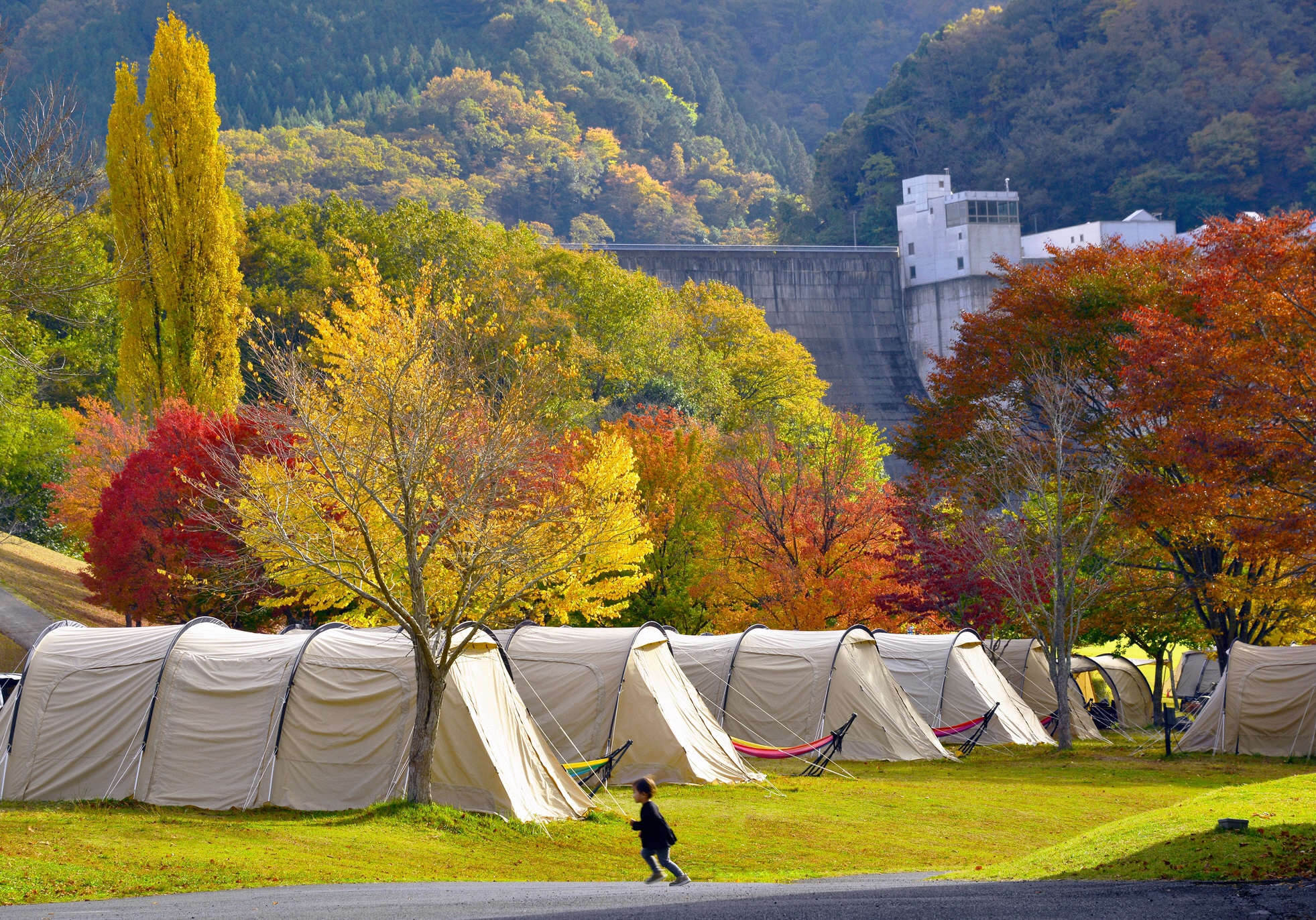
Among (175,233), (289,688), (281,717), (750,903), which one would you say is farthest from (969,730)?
(175,233)

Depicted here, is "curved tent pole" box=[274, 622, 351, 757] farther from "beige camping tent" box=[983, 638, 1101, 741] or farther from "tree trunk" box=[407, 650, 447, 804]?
"beige camping tent" box=[983, 638, 1101, 741]

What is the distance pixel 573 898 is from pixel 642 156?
135406 mm

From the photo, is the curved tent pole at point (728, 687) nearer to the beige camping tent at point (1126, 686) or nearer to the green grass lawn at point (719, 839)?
the green grass lawn at point (719, 839)

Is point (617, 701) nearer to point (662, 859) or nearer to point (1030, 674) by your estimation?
point (662, 859)

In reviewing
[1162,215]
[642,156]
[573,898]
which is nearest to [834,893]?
[573,898]

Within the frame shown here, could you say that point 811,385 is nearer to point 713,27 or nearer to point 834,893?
point 834,893

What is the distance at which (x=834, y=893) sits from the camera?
36.0 ft

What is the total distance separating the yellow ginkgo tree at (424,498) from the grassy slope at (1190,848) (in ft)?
21.5

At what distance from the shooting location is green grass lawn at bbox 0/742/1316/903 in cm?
1190

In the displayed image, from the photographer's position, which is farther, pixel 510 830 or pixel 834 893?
pixel 510 830

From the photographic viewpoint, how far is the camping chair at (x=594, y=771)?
17641mm

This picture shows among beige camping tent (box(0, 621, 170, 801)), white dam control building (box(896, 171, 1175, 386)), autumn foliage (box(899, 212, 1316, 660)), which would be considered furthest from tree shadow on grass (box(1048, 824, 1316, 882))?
white dam control building (box(896, 171, 1175, 386))

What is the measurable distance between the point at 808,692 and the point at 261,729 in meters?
10.5

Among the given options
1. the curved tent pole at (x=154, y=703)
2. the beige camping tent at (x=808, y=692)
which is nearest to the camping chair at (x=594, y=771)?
the curved tent pole at (x=154, y=703)
